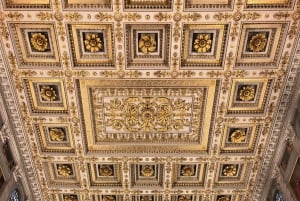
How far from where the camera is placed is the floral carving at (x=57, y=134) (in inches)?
716

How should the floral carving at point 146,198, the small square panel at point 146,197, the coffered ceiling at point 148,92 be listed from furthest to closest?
the floral carving at point 146,198, the small square panel at point 146,197, the coffered ceiling at point 148,92

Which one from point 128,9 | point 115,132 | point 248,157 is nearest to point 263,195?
point 248,157

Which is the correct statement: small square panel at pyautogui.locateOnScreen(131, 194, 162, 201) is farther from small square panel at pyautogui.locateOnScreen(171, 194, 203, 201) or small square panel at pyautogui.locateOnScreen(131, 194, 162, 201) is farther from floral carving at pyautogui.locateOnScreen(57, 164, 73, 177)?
floral carving at pyautogui.locateOnScreen(57, 164, 73, 177)

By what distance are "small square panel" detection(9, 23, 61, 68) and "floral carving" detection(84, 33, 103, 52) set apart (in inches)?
43.8

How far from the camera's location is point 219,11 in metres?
14.2

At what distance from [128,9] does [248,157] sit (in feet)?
29.3

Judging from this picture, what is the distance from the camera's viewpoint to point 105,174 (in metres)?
19.9

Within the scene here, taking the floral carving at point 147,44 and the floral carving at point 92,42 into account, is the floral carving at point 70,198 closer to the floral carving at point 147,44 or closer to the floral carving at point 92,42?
the floral carving at point 92,42

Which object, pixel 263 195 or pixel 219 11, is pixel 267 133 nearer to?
pixel 263 195

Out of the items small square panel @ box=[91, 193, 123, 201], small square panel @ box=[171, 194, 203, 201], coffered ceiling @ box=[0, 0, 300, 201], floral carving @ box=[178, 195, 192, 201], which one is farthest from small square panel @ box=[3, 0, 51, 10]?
floral carving @ box=[178, 195, 192, 201]

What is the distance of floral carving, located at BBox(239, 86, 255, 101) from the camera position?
54.6ft

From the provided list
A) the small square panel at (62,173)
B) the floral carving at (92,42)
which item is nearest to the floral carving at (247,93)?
the floral carving at (92,42)

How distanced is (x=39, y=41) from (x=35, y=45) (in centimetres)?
26

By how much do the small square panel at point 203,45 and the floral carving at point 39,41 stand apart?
502 cm
